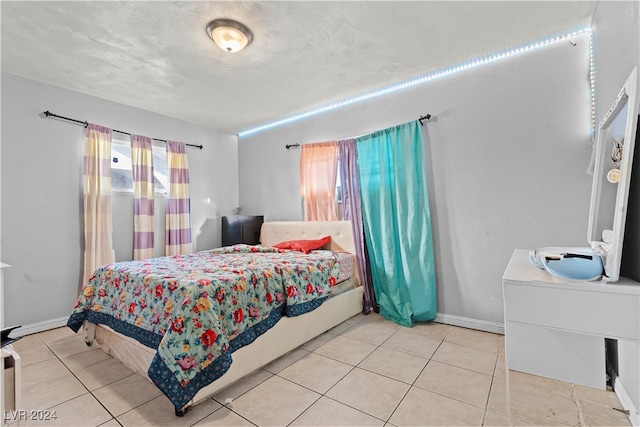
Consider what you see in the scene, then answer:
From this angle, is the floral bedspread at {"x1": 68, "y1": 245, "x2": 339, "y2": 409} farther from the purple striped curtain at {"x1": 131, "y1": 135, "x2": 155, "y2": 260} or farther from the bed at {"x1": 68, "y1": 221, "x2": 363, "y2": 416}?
the purple striped curtain at {"x1": 131, "y1": 135, "x2": 155, "y2": 260}

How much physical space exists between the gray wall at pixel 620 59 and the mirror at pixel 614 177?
0.09 meters

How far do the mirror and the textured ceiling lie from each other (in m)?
1.17

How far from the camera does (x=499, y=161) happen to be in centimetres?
262

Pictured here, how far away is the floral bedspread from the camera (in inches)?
62.5

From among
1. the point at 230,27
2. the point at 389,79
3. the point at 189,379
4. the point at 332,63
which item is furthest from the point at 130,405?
the point at 389,79

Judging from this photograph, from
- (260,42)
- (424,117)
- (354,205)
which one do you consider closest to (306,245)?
(354,205)

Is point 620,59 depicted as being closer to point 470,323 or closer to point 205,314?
point 470,323

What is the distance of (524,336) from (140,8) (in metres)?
3.23

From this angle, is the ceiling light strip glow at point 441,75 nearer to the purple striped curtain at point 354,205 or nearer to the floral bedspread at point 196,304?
the purple striped curtain at point 354,205

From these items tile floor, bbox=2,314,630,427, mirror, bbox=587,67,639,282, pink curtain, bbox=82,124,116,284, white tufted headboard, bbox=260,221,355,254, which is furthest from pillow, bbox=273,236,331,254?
mirror, bbox=587,67,639,282

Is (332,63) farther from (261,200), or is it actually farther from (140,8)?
(261,200)

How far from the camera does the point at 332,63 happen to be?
106 inches

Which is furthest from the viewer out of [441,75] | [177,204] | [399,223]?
[177,204]

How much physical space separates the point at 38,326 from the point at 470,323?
4.19 m
